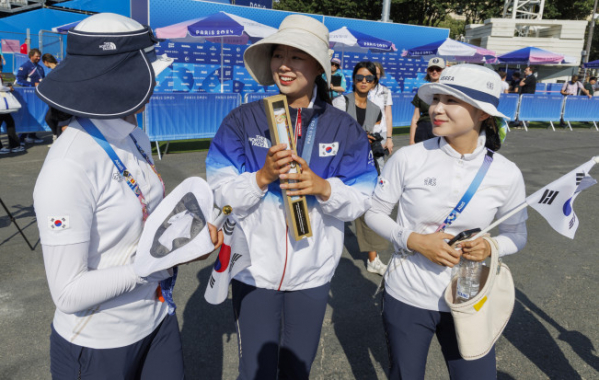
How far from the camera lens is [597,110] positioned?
722 inches

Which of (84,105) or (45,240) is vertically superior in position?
(84,105)

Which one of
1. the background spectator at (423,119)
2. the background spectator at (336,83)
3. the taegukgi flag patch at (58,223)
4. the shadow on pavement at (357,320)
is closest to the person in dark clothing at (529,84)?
the background spectator at (336,83)

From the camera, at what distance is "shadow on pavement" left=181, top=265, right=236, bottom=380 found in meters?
3.23

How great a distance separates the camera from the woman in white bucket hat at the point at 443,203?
2.19 metres

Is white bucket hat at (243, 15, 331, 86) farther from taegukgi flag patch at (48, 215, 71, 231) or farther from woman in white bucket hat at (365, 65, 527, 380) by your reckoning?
taegukgi flag patch at (48, 215, 71, 231)

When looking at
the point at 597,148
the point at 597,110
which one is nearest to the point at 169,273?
the point at 597,148

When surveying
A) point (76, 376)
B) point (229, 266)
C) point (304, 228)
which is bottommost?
point (76, 376)

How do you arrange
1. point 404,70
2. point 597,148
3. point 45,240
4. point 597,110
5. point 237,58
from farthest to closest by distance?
point 404,70
point 597,110
point 237,58
point 597,148
point 45,240

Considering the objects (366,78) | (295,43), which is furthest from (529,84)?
(295,43)

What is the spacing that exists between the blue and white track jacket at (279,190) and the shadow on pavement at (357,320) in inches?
58.7

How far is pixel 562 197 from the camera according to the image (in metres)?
2.14

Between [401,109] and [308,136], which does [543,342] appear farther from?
[401,109]

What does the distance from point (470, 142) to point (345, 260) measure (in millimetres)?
3170

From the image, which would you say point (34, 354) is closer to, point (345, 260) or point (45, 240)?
point (45, 240)
